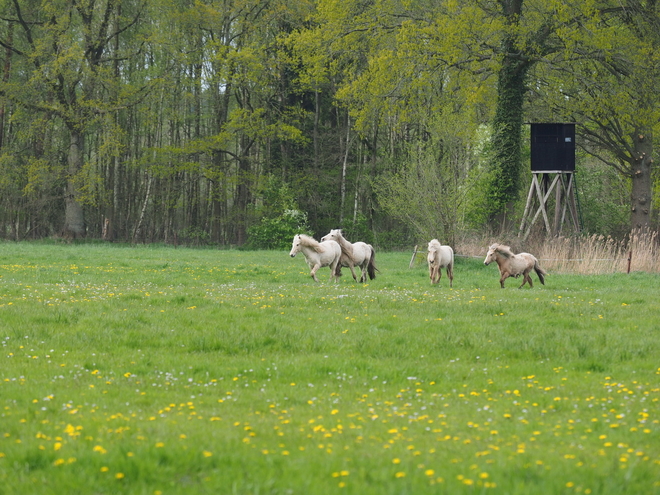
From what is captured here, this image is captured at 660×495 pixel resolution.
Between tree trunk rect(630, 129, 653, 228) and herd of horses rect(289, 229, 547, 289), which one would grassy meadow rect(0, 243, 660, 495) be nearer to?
herd of horses rect(289, 229, 547, 289)

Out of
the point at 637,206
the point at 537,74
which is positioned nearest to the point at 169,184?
the point at 537,74

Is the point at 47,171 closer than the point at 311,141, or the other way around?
the point at 47,171

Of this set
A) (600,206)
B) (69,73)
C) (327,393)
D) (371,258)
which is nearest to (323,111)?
(69,73)

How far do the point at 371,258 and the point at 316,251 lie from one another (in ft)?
8.19

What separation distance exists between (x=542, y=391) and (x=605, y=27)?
29.2 meters

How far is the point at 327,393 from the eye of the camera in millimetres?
8453

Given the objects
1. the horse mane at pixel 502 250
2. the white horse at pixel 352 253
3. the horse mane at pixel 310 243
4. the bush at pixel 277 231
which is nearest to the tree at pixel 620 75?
the horse mane at pixel 502 250

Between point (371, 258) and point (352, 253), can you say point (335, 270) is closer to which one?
point (352, 253)

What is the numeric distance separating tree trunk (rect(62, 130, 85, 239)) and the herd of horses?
29.9 meters

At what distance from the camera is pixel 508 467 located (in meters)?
5.56

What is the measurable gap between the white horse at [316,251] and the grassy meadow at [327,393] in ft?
13.9

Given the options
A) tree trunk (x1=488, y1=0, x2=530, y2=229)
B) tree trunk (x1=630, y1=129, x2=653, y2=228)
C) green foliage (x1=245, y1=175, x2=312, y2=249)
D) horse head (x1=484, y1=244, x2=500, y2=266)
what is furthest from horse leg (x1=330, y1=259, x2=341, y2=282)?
green foliage (x1=245, y1=175, x2=312, y2=249)

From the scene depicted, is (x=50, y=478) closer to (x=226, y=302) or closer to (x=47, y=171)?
(x=226, y=302)

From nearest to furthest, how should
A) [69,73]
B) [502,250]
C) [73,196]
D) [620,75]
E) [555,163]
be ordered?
[502,250]
[555,163]
[620,75]
[69,73]
[73,196]
